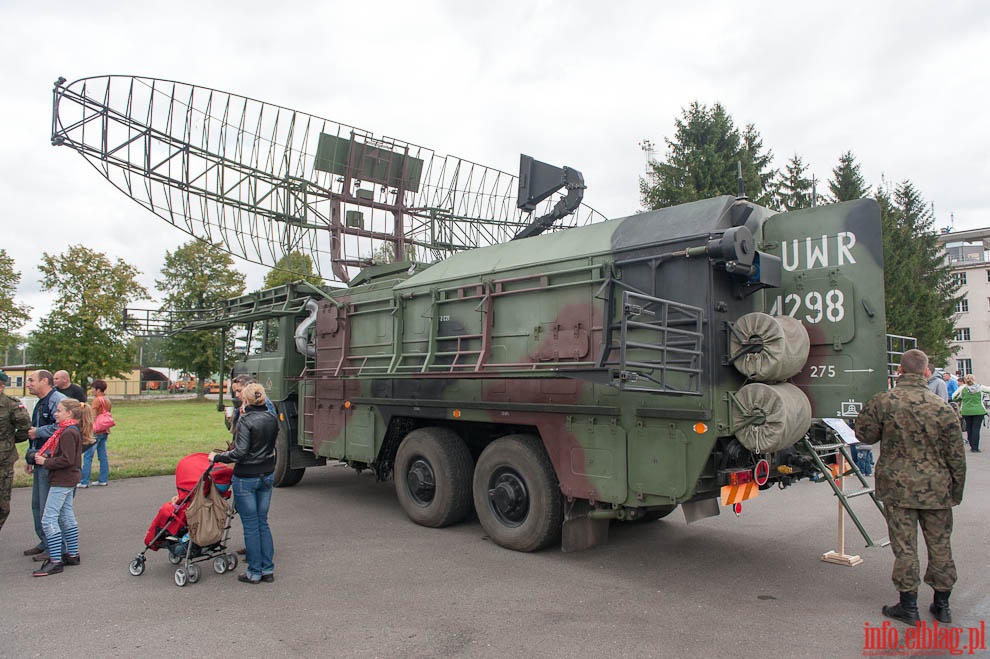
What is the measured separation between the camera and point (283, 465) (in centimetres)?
1030

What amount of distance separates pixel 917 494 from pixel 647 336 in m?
2.29

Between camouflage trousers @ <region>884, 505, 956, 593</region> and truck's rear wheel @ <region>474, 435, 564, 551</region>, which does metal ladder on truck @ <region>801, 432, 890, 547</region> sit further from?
truck's rear wheel @ <region>474, 435, 564, 551</region>

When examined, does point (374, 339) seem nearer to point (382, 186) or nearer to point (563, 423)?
point (563, 423)

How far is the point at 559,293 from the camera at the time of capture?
21.4 feet

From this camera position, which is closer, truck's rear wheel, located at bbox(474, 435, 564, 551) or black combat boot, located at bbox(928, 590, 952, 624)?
black combat boot, located at bbox(928, 590, 952, 624)

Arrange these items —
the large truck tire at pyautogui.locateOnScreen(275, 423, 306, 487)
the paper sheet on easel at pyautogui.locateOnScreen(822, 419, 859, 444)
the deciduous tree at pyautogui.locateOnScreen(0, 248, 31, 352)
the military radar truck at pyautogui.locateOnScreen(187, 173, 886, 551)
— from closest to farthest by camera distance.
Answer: the military radar truck at pyautogui.locateOnScreen(187, 173, 886, 551), the paper sheet on easel at pyautogui.locateOnScreen(822, 419, 859, 444), the large truck tire at pyautogui.locateOnScreen(275, 423, 306, 487), the deciduous tree at pyautogui.locateOnScreen(0, 248, 31, 352)

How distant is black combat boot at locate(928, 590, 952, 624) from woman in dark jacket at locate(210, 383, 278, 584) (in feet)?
16.8

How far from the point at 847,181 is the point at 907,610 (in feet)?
95.3

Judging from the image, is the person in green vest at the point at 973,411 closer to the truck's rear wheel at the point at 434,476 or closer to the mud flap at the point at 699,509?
the mud flap at the point at 699,509

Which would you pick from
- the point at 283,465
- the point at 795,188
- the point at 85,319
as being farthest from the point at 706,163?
the point at 85,319

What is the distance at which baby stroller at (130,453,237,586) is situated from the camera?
564 centimetres

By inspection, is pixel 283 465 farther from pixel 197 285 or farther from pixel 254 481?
pixel 197 285


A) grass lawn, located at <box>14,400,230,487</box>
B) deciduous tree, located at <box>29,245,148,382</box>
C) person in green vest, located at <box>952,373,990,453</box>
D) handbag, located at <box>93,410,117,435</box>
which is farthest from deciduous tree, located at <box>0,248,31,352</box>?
person in green vest, located at <box>952,373,990,453</box>

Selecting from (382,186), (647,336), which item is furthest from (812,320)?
(382,186)
